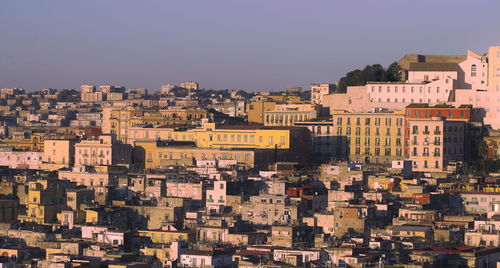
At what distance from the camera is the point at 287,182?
2329 inches

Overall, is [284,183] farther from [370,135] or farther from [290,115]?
[290,115]

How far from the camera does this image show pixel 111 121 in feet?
288

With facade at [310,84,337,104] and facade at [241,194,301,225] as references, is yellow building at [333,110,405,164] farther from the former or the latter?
facade at [310,84,337,104]

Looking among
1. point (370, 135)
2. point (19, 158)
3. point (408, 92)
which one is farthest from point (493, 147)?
point (19, 158)

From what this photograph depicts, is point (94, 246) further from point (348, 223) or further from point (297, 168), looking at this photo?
point (297, 168)

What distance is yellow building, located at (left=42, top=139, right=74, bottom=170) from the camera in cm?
7453

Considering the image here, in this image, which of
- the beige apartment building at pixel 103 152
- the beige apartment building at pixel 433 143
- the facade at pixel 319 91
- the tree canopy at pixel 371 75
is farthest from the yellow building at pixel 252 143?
the facade at pixel 319 91

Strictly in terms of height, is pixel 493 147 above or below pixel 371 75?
below

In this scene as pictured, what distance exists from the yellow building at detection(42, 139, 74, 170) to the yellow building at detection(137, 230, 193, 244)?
24.0m

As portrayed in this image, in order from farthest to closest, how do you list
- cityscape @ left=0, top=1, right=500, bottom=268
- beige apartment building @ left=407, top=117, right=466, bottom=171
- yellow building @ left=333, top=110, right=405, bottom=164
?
yellow building @ left=333, top=110, right=405, bottom=164
beige apartment building @ left=407, top=117, right=466, bottom=171
cityscape @ left=0, top=1, right=500, bottom=268

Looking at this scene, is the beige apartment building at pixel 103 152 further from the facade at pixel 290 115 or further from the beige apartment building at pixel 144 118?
the facade at pixel 290 115

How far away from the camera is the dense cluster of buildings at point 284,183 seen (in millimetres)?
46031

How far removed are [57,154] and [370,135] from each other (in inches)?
629

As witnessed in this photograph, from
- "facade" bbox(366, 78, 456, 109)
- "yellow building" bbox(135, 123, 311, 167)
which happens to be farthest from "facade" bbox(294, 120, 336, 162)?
"facade" bbox(366, 78, 456, 109)
